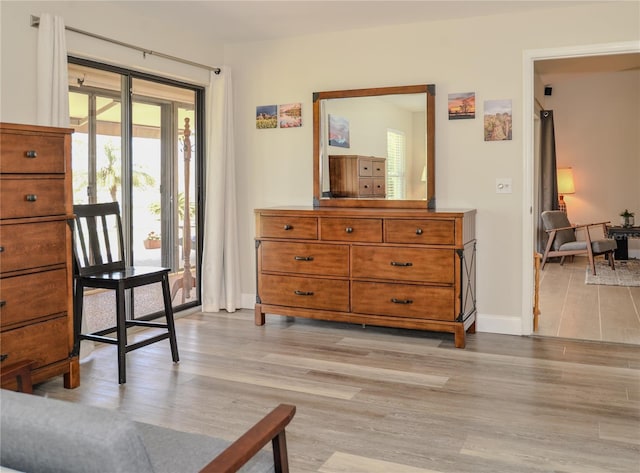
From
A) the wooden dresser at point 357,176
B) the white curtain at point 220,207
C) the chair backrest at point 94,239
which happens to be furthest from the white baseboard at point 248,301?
the chair backrest at point 94,239

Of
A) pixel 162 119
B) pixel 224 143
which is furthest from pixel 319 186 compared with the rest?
pixel 162 119

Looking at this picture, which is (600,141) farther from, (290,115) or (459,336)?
(459,336)

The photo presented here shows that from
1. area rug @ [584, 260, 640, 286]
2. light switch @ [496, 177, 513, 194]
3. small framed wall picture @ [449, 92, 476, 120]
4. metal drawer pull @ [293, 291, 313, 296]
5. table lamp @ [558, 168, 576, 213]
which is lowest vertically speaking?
area rug @ [584, 260, 640, 286]

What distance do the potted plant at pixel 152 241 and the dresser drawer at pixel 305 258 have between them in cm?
86

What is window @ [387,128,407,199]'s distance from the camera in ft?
16.2

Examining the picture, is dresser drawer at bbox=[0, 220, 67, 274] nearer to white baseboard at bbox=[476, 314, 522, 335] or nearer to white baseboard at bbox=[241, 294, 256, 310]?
white baseboard at bbox=[241, 294, 256, 310]

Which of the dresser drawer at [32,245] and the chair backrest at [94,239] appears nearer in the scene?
the dresser drawer at [32,245]

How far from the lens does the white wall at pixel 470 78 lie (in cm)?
455

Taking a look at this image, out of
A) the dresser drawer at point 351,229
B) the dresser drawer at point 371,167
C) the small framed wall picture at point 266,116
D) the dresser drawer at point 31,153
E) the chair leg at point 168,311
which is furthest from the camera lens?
the small framed wall picture at point 266,116

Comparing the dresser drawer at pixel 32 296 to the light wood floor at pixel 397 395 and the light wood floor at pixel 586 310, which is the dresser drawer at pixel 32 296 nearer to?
the light wood floor at pixel 397 395

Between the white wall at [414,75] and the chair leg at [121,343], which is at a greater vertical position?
the white wall at [414,75]

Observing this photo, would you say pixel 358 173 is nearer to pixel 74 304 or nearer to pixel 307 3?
pixel 307 3

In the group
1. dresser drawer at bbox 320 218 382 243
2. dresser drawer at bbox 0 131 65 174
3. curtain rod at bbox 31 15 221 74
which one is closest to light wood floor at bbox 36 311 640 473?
dresser drawer at bbox 320 218 382 243

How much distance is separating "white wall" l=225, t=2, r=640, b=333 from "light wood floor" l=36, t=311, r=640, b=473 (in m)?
0.73
